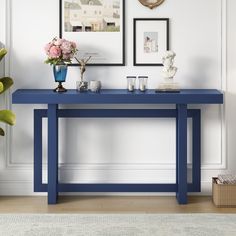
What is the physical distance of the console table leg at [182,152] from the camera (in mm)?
5168

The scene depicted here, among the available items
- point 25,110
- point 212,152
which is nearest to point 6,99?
point 25,110

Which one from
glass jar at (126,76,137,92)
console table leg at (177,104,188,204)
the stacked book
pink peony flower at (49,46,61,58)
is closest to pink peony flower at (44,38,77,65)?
pink peony flower at (49,46,61,58)

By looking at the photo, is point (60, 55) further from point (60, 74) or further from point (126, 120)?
point (126, 120)

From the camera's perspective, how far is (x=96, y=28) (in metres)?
5.47

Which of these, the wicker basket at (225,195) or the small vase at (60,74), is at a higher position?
the small vase at (60,74)

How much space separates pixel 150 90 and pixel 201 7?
86 cm

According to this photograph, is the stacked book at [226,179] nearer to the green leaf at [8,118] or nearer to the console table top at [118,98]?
the console table top at [118,98]

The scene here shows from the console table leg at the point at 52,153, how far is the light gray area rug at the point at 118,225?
399 millimetres

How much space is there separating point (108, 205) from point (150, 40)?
58.3 inches

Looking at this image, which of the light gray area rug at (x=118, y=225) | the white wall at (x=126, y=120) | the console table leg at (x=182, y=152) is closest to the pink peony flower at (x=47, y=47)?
the white wall at (x=126, y=120)

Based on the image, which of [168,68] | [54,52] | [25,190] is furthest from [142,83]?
[25,190]

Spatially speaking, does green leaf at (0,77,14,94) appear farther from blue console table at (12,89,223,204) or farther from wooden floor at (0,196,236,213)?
wooden floor at (0,196,236,213)

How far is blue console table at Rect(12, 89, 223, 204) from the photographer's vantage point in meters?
5.06

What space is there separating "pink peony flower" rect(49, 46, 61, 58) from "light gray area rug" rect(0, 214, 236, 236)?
1.32m
